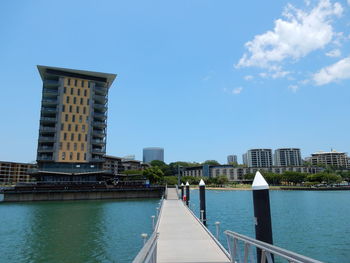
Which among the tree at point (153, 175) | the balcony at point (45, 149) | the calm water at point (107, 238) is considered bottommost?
the calm water at point (107, 238)

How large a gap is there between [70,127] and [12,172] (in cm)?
10406

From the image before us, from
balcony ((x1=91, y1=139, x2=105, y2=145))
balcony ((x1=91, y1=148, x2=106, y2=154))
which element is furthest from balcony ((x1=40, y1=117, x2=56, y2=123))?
balcony ((x1=91, y1=148, x2=106, y2=154))

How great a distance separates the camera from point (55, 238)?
21.1 meters

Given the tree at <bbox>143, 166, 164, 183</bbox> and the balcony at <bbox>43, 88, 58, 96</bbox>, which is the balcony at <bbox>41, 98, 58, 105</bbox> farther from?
the tree at <bbox>143, 166, 164, 183</bbox>

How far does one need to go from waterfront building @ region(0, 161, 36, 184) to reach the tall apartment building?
280 feet

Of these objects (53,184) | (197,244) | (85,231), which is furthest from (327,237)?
(53,184)

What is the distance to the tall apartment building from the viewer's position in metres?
69.0

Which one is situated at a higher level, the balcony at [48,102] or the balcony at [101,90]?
the balcony at [101,90]

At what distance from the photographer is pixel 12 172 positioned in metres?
151

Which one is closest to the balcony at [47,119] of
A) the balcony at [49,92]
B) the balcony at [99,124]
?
the balcony at [49,92]

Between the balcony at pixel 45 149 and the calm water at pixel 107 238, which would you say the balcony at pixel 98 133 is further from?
the calm water at pixel 107 238

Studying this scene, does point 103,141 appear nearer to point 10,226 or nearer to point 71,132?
point 71,132

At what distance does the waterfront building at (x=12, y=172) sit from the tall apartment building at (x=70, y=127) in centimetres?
8546

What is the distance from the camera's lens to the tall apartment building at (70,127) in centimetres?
6900
